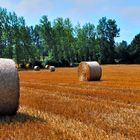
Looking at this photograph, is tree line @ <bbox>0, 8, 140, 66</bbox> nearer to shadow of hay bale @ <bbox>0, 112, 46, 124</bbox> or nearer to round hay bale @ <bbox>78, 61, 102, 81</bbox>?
round hay bale @ <bbox>78, 61, 102, 81</bbox>

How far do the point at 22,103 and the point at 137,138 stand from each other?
5958 millimetres

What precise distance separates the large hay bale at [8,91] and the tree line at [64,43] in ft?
214

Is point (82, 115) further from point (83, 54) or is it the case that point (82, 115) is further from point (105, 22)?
point (105, 22)

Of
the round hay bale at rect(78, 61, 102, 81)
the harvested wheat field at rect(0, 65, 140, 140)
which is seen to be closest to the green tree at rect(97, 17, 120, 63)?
the round hay bale at rect(78, 61, 102, 81)

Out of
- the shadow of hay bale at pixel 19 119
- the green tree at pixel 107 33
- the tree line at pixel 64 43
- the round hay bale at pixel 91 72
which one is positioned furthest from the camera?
the green tree at pixel 107 33

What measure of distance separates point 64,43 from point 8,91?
289 feet

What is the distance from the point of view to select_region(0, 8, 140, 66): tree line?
84.8 meters

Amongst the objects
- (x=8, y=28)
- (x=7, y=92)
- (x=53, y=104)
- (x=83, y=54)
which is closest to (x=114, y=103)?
(x=53, y=104)

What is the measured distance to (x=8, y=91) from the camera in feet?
33.6

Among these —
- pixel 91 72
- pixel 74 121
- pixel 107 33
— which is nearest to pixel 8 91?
pixel 74 121

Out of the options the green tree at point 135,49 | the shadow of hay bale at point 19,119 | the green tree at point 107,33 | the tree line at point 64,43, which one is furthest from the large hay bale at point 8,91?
the green tree at point 107,33

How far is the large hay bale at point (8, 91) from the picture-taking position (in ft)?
33.4

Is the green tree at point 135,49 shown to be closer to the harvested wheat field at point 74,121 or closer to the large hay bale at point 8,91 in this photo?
the harvested wheat field at point 74,121

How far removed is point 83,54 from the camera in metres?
104
